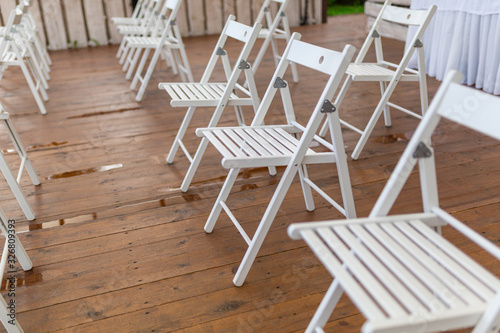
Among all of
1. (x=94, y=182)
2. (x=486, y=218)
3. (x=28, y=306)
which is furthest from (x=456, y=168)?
(x=28, y=306)

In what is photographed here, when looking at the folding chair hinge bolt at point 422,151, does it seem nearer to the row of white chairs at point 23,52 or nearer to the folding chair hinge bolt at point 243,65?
the folding chair hinge bolt at point 243,65

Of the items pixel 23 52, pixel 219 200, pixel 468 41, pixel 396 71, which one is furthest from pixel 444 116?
pixel 23 52

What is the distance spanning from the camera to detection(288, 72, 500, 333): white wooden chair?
3.34ft

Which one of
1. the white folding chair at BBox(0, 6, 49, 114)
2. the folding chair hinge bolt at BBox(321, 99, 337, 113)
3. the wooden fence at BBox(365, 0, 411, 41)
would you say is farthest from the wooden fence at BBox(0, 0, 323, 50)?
the folding chair hinge bolt at BBox(321, 99, 337, 113)

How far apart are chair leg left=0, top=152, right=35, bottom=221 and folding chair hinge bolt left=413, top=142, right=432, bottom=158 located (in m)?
1.73

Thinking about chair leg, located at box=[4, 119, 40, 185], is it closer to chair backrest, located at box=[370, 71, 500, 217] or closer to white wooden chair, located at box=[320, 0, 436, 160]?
white wooden chair, located at box=[320, 0, 436, 160]

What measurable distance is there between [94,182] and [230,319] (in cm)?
144

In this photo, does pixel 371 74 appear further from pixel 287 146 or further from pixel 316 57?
pixel 287 146

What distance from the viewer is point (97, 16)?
691 centimetres

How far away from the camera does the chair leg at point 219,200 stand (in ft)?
6.81

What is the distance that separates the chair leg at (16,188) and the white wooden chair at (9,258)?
0.92 ft

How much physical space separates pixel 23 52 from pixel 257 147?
10.3 feet

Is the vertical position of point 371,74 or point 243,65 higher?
point 243,65

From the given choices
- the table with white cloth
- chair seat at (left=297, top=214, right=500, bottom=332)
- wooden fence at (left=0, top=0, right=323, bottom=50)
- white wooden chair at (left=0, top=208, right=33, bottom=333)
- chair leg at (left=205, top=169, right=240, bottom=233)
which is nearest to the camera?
chair seat at (left=297, top=214, right=500, bottom=332)
